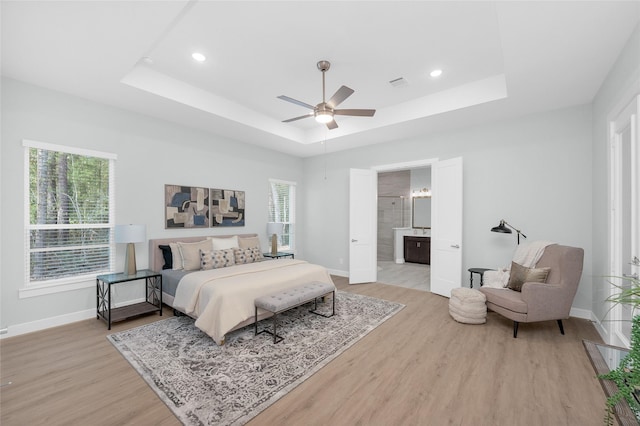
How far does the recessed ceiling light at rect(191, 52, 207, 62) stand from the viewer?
314 centimetres

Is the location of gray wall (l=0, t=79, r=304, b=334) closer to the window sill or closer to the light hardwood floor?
the window sill

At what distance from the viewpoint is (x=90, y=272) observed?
12.2 feet

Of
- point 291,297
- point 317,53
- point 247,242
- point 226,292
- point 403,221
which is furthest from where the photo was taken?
point 403,221

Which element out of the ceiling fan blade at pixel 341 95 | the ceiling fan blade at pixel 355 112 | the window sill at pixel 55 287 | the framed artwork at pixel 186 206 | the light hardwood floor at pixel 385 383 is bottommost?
the light hardwood floor at pixel 385 383

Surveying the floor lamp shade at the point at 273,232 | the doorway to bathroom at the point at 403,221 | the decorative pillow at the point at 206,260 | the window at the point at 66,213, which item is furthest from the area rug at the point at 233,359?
the doorway to bathroom at the point at 403,221

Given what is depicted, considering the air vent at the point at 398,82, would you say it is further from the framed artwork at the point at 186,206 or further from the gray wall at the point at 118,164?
the framed artwork at the point at 186,206

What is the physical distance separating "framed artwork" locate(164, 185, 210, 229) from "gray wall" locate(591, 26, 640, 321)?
A: 5402 millimetres

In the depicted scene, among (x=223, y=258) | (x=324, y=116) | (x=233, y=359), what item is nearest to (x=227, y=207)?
(x=223, y=258)

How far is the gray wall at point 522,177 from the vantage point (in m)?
3.78

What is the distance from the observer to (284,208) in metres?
6.80

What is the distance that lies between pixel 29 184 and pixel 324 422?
13.8 ft

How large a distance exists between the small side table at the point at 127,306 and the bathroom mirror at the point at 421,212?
22.8 ft

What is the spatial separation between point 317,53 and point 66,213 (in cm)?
382

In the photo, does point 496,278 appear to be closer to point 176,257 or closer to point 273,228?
point 273,228
